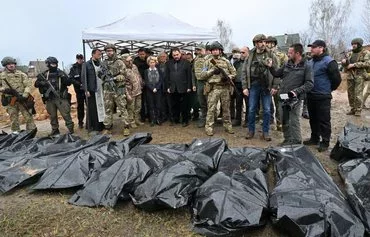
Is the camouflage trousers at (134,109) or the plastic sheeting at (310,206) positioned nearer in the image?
the plastic sheeting at (310,206)

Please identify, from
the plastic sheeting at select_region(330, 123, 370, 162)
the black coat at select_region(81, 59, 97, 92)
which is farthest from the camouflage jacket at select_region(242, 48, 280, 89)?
the black coat at select_region(81, 59, 97, 92)

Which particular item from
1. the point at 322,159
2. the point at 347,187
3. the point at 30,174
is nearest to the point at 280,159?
the point at 347,187

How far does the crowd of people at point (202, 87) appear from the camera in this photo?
16.6 ft

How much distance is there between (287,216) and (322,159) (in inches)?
88.4

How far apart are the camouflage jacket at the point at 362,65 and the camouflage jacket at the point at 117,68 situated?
5.58m

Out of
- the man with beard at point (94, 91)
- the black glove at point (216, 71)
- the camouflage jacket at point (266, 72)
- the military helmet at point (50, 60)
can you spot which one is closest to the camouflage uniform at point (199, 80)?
the black glove at point (216, 71)

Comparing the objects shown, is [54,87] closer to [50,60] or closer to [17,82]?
[50,60]

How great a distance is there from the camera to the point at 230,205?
121 inches

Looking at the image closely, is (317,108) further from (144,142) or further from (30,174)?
(30,174)

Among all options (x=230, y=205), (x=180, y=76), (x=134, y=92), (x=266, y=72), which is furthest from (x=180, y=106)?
(x=230, y=205)

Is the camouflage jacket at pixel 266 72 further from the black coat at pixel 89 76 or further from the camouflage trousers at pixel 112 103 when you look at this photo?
the black coat at pixel 89 76

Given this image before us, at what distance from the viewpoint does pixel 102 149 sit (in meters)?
4.71

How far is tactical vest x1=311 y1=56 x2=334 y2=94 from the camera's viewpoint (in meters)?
5.02

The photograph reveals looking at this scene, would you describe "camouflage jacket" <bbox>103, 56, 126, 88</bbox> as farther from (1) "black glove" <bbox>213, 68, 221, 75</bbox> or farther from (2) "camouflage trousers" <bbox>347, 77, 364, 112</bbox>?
(2) "camouflage trousers" <bbox>347, 77, 364, 112</bbox>
